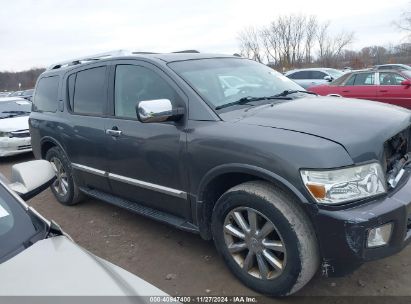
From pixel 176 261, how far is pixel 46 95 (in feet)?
10.4

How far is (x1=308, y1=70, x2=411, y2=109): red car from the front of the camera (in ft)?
32.7

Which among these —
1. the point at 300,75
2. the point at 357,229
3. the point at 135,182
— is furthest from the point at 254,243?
the point at 300,75

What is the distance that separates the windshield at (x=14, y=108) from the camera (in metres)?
10.1

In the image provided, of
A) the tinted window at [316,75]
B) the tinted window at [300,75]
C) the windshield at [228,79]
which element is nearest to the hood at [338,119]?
the windshield at [228,79]

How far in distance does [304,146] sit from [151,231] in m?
2.23

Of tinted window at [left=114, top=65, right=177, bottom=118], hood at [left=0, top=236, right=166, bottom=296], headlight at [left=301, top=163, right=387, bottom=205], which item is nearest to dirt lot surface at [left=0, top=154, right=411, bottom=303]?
headlight at [left=301, top=163, right=387, bottom=205]

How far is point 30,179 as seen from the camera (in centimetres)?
222

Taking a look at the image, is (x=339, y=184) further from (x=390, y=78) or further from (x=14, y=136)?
(x=390, y=78)

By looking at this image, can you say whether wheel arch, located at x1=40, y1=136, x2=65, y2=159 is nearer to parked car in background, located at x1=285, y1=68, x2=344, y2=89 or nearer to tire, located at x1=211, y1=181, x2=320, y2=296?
tire, located at x1=211, y1=181, x2=320, y2=296

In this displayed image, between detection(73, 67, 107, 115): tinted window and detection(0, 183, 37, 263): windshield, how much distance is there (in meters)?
2.29

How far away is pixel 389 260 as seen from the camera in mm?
3244

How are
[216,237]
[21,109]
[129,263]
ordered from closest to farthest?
1. [216,237]
2. [129,263]
3. [21,109]

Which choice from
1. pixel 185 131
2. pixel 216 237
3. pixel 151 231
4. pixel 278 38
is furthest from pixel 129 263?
pixel 278 38

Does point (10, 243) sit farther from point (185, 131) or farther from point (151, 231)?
point (151, 231)
